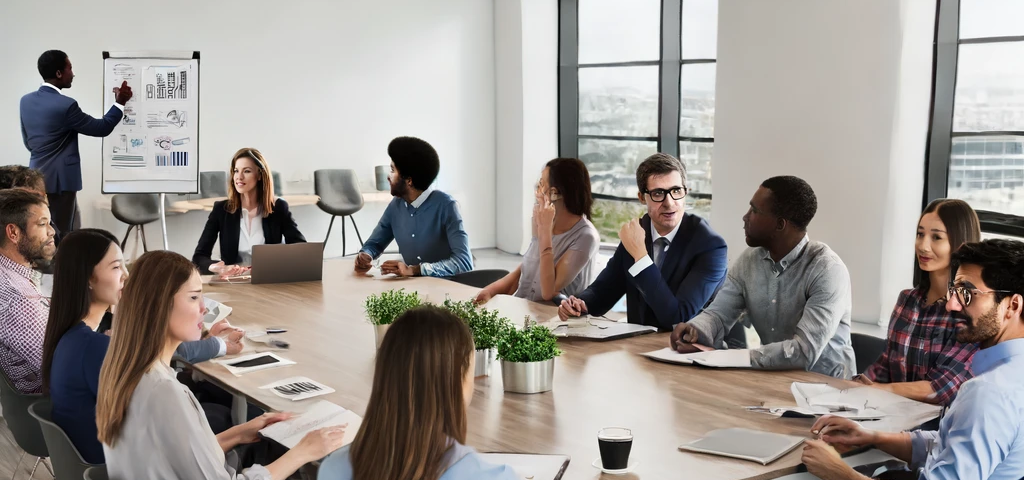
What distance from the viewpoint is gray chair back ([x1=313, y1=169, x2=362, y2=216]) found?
30.3 feet

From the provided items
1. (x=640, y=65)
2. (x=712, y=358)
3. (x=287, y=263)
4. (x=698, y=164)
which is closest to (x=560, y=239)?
(x=287, y=263)

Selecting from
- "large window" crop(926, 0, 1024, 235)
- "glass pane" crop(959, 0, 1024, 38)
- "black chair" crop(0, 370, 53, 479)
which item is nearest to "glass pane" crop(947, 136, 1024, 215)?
"large window" crop(926, 0, 1024, 235)

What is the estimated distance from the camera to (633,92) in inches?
375

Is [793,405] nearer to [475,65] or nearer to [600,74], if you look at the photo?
[600,74]

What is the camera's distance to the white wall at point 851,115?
641cm

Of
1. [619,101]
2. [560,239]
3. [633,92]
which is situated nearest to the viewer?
[560,239]

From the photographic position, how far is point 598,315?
414 centimetres

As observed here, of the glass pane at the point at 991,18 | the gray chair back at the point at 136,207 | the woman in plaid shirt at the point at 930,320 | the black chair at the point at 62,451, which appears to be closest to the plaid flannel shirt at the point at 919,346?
the woman in plaid shirt at the point at 930,320

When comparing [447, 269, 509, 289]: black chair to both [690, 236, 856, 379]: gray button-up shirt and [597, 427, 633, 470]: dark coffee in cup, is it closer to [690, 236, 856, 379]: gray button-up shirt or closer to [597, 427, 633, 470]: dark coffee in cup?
[690, 236, 856, 379]: gray button-up shirt

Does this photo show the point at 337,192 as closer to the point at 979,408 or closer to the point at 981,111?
the point at 981,111

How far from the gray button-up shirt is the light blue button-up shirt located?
0.92 m

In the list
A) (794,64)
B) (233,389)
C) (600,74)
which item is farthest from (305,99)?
(233,389)

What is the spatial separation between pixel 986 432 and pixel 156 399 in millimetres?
1778

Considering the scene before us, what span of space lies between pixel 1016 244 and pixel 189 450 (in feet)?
6.41
